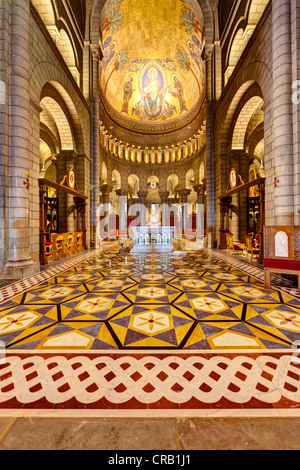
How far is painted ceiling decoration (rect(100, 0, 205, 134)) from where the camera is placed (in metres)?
15.8

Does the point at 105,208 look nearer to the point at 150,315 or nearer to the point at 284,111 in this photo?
the point at 284,111

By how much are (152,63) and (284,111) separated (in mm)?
20723

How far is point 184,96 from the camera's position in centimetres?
2130

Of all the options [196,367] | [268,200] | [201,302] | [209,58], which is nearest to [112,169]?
[209,58]

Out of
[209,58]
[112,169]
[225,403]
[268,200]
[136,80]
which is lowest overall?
[225,403]

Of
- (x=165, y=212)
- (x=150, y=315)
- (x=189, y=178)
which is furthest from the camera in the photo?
(x=165, y=212)

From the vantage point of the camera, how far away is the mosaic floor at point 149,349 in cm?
165

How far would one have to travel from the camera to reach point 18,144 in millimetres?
5555

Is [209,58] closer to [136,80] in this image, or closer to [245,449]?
[136,80]

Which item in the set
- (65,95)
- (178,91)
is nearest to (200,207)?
(178,91)

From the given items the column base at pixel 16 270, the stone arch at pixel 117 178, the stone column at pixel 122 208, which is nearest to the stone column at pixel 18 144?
the column base at pixel 16 270

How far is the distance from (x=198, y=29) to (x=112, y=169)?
12566 mm

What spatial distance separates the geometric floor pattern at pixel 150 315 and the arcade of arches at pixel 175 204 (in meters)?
0.02

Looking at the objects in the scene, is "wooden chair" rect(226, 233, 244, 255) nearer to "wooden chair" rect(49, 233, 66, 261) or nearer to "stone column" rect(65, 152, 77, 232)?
"wooden chair" rect(49, 233, 66, 261)
